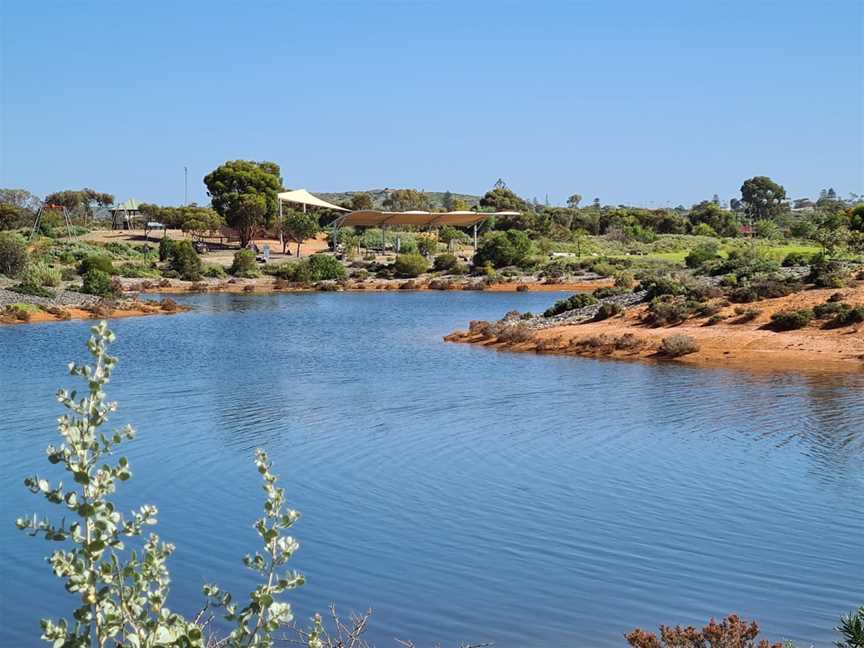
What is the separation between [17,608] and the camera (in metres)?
10.5

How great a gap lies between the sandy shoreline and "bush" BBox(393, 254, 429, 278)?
41.7 metres

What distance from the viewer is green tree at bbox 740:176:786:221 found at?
461ft

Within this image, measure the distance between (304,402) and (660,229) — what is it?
96477mm

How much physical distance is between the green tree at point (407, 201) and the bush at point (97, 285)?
79237 millimetres

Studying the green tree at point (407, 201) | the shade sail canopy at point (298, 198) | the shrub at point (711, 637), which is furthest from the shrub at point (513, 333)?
the green tree at point (407, 201)

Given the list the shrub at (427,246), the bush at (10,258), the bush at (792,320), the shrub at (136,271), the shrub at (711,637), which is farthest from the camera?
the shrub at (427,246)

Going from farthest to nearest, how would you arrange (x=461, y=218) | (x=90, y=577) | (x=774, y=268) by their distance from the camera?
(x=461, y=218) < (x=774, y=268) < (x=90, y=577)

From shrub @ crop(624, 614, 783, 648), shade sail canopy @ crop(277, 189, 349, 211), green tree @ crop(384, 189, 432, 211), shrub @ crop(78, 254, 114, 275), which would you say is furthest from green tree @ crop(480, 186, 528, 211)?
shrub @ crop(624, 614, 783, 648)

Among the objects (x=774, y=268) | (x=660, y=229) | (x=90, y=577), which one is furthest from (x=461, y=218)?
(x=90, y=577)

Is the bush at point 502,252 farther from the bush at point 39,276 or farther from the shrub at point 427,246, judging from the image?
the bush at point 39,276

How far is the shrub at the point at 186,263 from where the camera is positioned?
3041 inches

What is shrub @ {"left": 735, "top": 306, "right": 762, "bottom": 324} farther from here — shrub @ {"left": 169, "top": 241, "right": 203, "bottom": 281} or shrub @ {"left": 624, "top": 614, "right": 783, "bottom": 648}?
shrub @ {"left": 169, "top": 241, "right": 203, "bottom": 281}

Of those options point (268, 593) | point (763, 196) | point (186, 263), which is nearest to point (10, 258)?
point (186, 263)

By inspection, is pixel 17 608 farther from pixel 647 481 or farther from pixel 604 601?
pixel 647 481
